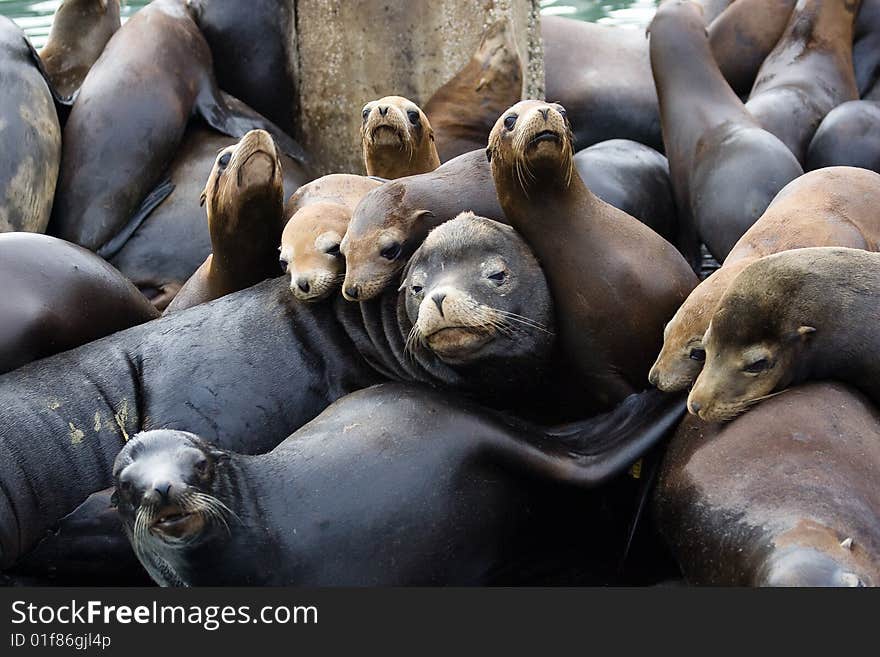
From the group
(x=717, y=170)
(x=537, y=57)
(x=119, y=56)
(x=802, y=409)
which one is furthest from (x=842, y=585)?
(x=119, y=56)

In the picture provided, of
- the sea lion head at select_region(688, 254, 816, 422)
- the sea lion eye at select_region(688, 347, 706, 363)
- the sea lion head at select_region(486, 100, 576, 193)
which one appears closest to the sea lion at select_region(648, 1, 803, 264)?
the sea lion head at select_region(486, 100, 576, 193)

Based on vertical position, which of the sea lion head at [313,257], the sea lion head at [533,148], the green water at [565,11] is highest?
the sea lion head at [533,148]

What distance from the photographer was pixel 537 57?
22.2ft

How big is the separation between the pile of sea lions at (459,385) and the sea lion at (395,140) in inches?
0.4

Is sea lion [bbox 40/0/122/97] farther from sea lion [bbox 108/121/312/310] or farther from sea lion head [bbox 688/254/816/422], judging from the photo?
sea lion head [bbox 688/254/816/422]

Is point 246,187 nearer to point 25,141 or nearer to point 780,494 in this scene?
point 25,141

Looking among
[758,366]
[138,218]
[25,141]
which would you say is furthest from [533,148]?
[25,141]

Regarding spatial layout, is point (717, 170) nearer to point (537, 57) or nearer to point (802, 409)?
point (537, 57)

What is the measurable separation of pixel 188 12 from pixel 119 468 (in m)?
4.40

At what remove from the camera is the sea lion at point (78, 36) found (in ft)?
24.6

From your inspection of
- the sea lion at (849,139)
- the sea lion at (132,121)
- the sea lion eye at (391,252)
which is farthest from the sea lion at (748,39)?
the sea lion eye at (391,252)

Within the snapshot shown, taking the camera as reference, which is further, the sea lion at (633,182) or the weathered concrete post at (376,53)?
the weathered concrete post at (376,53)

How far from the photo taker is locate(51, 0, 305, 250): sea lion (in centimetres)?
641

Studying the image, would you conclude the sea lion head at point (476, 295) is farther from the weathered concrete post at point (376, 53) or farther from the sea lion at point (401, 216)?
the weathered concrete post at point (376, 53)
